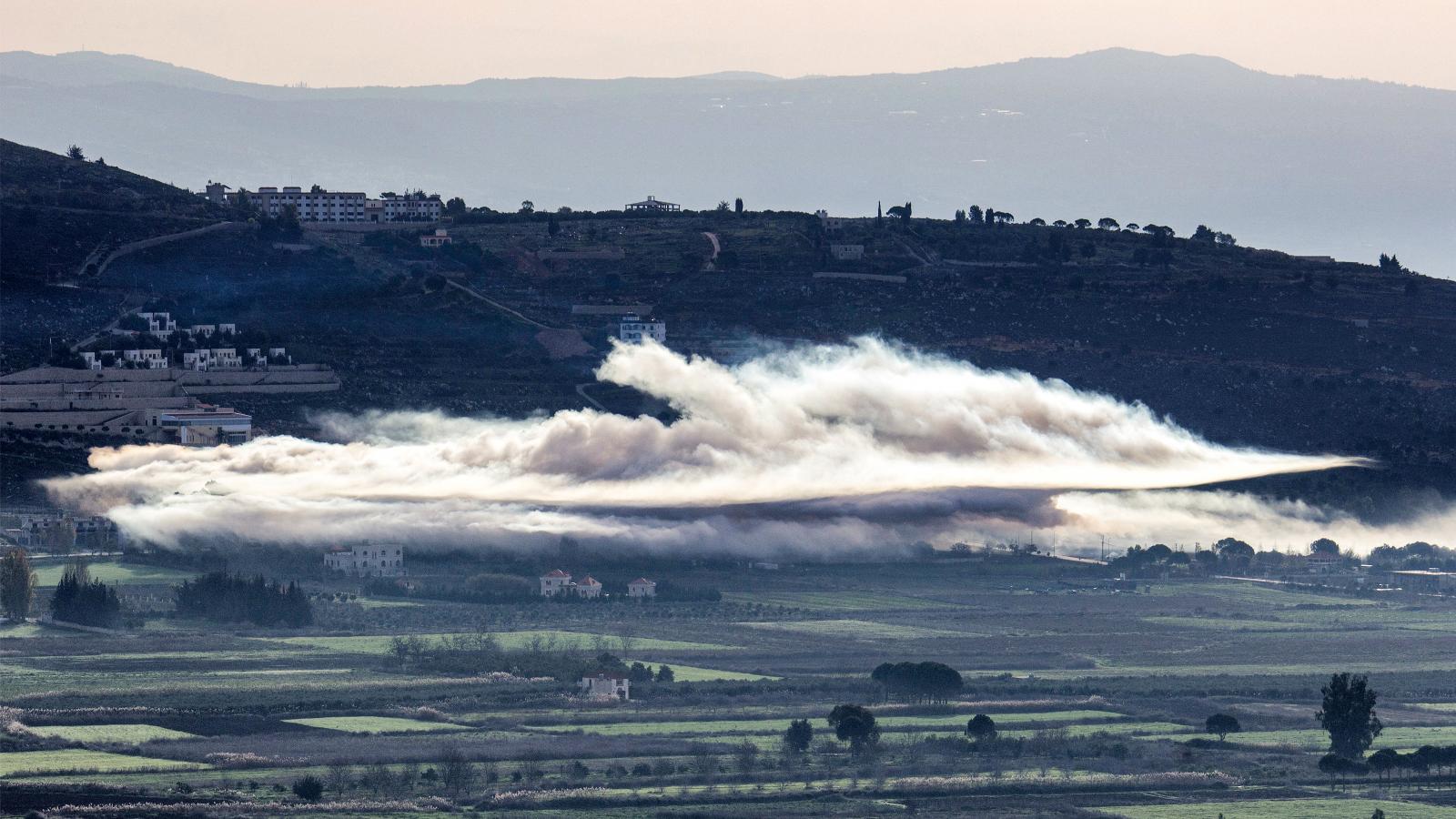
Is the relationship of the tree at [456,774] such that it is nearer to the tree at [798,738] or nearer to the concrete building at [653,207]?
the tree at [798,738]

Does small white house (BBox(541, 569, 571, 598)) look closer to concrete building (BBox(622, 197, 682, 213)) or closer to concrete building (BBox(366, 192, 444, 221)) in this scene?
concrete building (BBox(366, 192, 444, 221))

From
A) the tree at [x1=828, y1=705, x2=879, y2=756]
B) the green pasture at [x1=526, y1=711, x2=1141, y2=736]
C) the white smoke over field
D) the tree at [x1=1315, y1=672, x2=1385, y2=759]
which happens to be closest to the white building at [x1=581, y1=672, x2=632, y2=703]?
the green pasture at [x1=526, y1=711, x2=1141, y2=736]

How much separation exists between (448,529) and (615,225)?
62.3 m

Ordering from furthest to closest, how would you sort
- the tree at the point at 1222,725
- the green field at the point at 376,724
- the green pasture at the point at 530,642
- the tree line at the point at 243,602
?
the tree line at the point at 243,602, the green pasture at the point at 530,642, the tree at the point at 1222,725, the green field at the point at 376,724

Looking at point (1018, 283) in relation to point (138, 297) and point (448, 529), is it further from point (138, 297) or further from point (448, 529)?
point (448, 529)

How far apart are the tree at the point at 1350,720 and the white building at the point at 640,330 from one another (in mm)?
64335

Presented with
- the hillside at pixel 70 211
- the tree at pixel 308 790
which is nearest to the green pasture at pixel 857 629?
the tree at pixel 308 790

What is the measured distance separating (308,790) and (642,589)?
1551 inches

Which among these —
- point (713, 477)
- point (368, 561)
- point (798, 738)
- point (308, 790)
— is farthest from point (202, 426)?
point (308, 790)

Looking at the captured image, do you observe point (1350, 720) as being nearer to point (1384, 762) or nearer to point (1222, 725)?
point (1384, 762)

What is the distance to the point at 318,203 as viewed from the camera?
168750 mm

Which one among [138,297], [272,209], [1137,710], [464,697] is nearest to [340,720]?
[464,697]

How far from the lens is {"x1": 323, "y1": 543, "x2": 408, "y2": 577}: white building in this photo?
10462 cm

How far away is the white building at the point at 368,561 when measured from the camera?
343 feet
